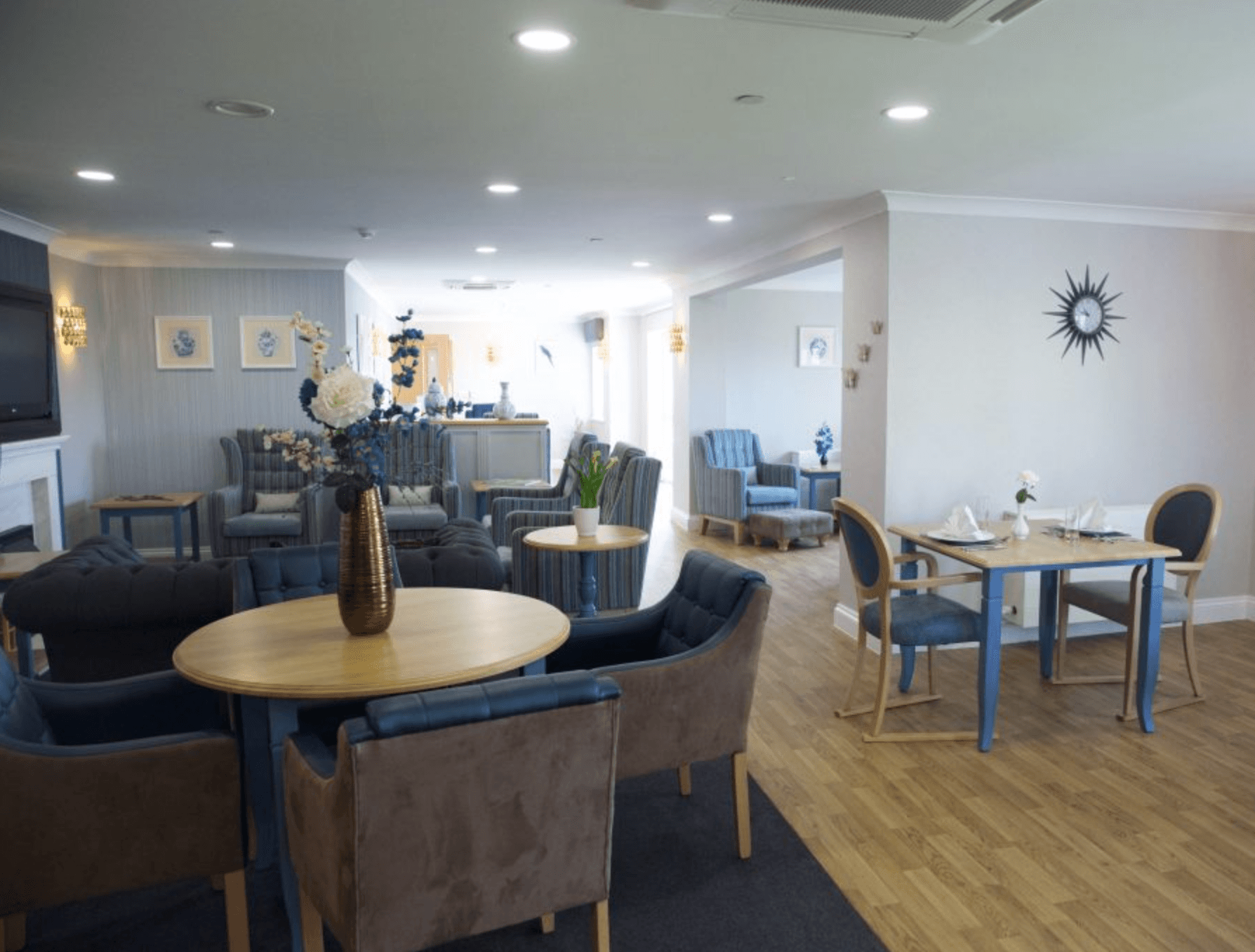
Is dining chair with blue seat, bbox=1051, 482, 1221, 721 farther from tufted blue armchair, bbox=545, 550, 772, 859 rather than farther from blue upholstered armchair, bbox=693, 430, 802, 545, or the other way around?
blue upholstered armchair, bbox=693, 430, 802, 545

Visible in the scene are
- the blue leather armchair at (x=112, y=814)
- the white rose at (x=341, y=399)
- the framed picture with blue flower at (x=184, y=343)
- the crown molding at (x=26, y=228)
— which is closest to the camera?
the blue leather armchair at (x=112, y=814)

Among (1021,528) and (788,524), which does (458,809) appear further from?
(788,524)

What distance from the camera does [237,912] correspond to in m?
2.16

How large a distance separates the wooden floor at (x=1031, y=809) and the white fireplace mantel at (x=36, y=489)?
4.48m

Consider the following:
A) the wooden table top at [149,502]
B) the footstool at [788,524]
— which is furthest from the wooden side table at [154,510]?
the footstool at [788,524]

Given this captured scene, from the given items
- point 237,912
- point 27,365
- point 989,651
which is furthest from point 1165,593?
point 27,365

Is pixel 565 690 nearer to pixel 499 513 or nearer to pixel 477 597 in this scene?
pixel 477 597

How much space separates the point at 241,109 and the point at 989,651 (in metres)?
3.41

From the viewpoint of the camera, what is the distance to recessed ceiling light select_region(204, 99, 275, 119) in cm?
302

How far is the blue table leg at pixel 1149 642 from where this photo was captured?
3723 millimetres

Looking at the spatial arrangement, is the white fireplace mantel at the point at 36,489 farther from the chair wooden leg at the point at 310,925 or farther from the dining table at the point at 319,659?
the chair wooden leg at the point at 310,925

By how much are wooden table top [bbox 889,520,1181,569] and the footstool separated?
3.41 m

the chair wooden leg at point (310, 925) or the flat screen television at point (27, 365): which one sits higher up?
the flat screen television at point (27, 365)

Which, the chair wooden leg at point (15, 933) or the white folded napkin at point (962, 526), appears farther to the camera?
the white folded napkin at point (962, 526)
